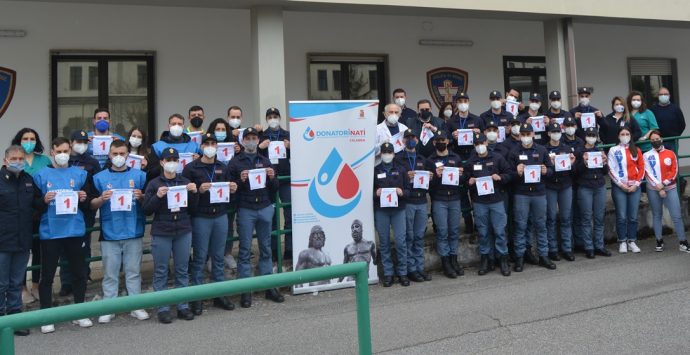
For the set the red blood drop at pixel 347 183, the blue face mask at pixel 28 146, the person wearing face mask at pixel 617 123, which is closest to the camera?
the blue face mask at pixel 28 146

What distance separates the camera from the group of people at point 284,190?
5445mm

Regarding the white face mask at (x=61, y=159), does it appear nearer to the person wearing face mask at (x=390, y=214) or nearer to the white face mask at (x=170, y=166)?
the white face mask at (x=170, y=166)

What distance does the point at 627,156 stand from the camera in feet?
26.1

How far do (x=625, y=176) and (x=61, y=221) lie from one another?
7.39 m

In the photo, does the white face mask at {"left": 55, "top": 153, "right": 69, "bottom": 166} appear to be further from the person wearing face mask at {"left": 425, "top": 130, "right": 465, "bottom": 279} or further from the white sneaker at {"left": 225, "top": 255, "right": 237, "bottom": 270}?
the person wearing face mask at {"left": 425, "top": 130, "right": 465, "bottom": 279}

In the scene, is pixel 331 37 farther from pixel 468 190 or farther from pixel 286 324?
pixel 286 324

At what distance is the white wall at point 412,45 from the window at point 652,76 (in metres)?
2.84

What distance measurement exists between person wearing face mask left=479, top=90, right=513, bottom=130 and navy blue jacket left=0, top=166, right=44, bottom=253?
581 centimetres

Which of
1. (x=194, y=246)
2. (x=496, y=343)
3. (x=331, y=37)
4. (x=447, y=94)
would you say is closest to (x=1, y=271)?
(x=194, y=246)

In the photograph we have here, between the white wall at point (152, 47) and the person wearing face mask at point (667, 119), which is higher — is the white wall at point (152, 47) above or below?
above

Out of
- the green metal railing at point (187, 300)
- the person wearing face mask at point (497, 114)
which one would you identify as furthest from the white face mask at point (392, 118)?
the green metal railing at point (187, 300)

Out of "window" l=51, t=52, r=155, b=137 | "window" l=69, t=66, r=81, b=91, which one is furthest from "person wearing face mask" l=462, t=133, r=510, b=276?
"window" l=69, t=66, r=81, b=91

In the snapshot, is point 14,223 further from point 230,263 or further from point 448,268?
point 448,268

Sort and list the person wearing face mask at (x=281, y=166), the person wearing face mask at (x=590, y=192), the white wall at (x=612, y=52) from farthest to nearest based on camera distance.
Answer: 1. the white wall at (x=612, y=52)
2. the person wearing face mask at (x=590, y=192)
3. the person wearing face mask at (x=281, y=166)
